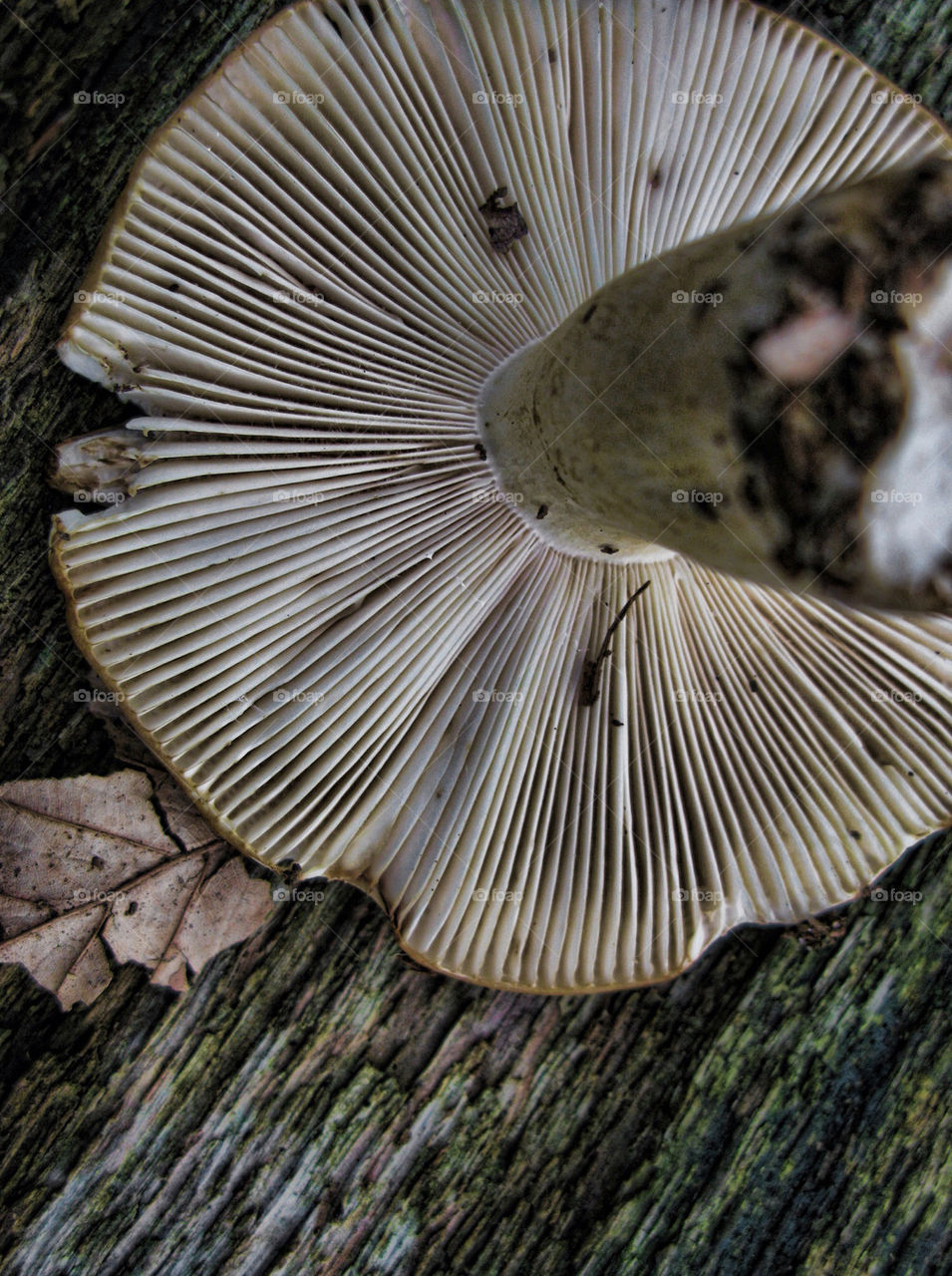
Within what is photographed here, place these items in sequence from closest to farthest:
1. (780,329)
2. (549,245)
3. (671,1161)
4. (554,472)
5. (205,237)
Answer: (780,329) → (205,237) → (554,472) → (549,245) → (671,1161)

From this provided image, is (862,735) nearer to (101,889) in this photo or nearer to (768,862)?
(768,862)

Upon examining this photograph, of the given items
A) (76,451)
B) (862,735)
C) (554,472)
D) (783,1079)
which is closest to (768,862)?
(862,735)
